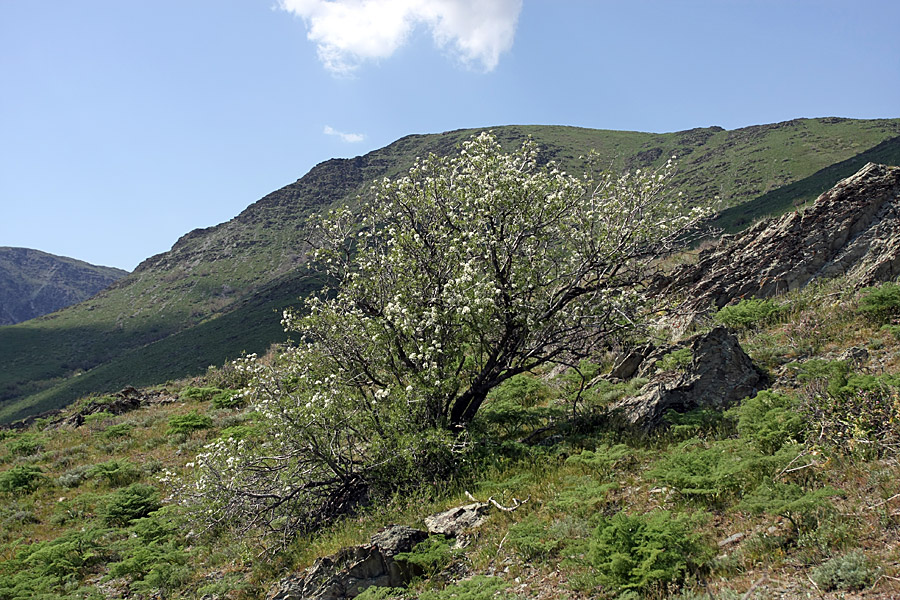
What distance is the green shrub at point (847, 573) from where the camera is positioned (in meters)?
4.02

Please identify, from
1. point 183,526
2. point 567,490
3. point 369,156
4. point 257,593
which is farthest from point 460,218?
point 369,156

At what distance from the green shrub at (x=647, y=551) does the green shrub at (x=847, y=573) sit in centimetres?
100

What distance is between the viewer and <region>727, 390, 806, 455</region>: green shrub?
6.72 m

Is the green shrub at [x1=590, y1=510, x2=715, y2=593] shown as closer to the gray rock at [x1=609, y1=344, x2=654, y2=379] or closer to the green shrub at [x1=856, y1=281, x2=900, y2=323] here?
the gray rock at [x1=609, y1=344, x2=654, y2=379]

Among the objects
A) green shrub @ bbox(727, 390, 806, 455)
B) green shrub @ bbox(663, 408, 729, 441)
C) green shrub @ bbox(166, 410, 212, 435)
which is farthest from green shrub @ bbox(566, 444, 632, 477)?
green shrub @ bbox(166, 410, 212, 435)

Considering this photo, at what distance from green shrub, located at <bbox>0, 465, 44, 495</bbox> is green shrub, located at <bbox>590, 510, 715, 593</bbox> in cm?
1704

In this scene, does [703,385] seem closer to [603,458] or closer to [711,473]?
[603,458]

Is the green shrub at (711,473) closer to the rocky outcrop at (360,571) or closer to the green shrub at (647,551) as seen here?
the green shrub at (647,551)

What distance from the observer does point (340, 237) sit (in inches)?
451

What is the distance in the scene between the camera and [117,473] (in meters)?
14.7

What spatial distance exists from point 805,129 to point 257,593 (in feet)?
413

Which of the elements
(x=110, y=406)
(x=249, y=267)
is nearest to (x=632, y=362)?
(x=110, y=406)

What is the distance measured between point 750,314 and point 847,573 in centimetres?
992

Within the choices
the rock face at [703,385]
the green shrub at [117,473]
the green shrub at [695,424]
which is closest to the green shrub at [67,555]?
the green shrub at [117,473]
